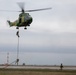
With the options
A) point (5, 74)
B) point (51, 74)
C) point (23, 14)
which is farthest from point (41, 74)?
point (23, 14)

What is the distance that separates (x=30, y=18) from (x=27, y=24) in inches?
70.7

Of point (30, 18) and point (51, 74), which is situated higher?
point (30, 18)

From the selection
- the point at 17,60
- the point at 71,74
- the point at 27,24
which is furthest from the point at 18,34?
the point at 71,74

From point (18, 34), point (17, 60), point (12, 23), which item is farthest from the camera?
point (12, 23)

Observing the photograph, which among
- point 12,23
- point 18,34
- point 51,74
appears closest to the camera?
point 18,34

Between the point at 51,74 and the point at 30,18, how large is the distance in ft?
36.7

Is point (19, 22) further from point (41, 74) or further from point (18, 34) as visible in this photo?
point (18, 34)

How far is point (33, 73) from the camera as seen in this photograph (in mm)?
70188

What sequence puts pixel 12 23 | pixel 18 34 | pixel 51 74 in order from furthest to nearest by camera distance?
pixel 12 23, pixel 51 74, pixel 18 34

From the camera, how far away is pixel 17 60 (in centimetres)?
5022

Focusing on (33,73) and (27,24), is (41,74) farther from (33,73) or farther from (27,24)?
(27,24)

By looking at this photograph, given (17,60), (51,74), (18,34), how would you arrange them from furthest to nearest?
1. (51,74)
2. (18,34)
3. (17,60)

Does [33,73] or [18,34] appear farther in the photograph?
[33,73]

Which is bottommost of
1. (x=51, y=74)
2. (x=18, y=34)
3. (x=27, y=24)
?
(x=51, y=74)
